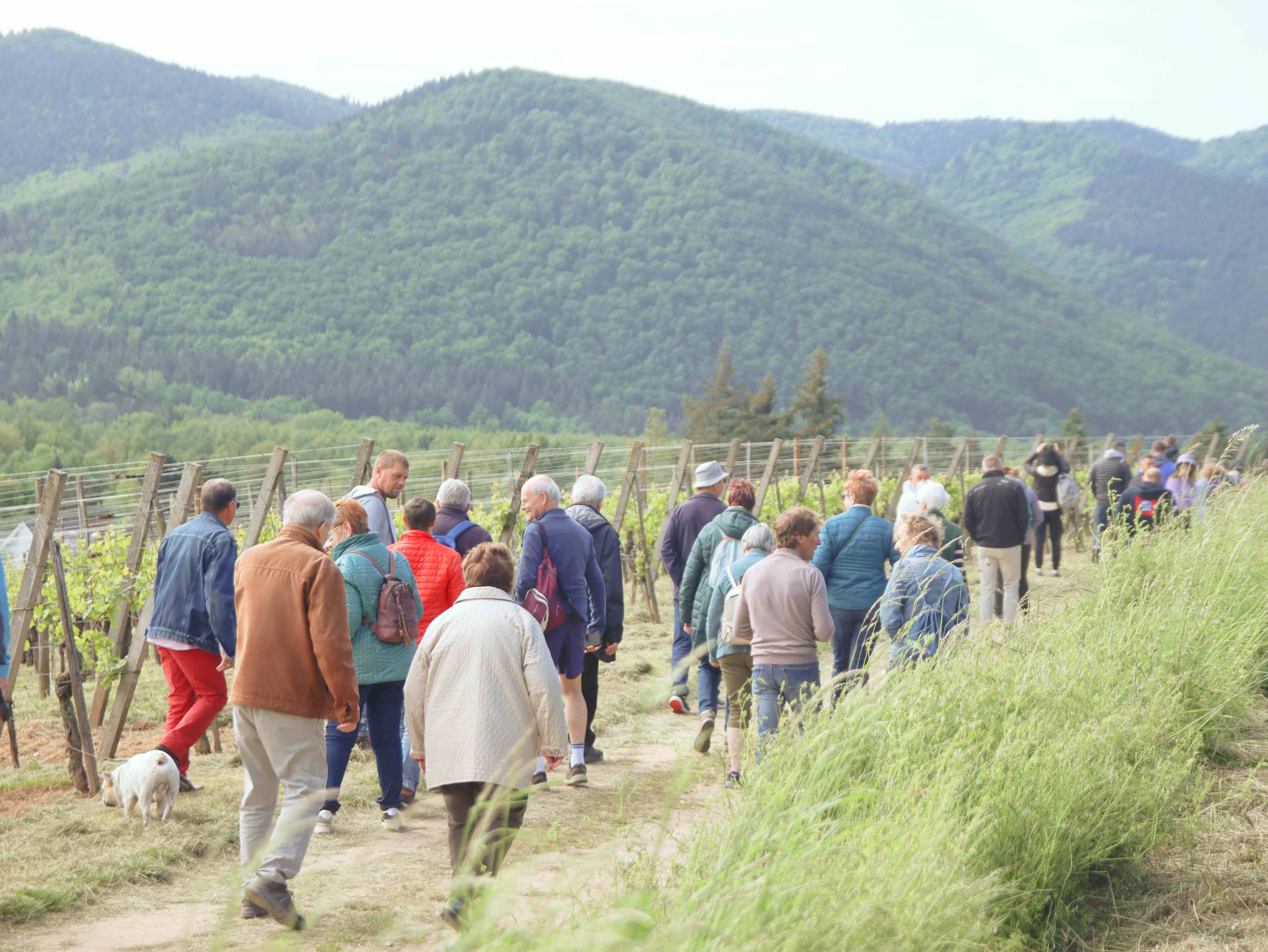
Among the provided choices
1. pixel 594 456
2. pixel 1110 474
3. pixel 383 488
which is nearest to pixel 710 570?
pixel 383 488

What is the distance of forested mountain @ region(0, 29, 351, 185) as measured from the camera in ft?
454

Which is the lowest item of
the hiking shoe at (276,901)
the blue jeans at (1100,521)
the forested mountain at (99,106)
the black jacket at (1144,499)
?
the hiking shoe at (276,901)

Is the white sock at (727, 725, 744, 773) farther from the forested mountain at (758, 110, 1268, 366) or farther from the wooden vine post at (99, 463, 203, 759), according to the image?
the forested mountain at (758, 110, 1268, 366)

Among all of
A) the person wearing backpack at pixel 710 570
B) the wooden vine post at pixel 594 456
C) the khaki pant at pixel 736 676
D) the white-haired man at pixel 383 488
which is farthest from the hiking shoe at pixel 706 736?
the wooden vine post at pixel 594 456

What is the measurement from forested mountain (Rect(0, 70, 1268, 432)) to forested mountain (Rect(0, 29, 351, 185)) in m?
35.5

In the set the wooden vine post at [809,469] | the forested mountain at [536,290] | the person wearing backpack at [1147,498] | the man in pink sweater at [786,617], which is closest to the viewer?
the man in pink sweater at [786,617]

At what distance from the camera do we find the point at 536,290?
101 m

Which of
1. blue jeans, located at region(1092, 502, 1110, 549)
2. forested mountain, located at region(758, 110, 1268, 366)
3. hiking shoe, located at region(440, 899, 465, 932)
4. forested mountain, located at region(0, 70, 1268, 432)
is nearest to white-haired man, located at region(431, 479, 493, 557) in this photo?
hiking shoe, located at region(440, 899, 465, 932)

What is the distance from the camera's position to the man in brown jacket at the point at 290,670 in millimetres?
4020

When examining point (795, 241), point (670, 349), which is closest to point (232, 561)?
point (670, 349)

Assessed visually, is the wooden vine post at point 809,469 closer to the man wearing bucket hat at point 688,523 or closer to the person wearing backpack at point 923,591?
the man wearing bucket hat at point 688,523

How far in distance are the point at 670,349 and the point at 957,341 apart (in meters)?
25.2

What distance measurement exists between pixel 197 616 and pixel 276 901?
1.77 m

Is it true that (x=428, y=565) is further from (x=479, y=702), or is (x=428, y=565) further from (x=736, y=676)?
(x=479, y=702)
